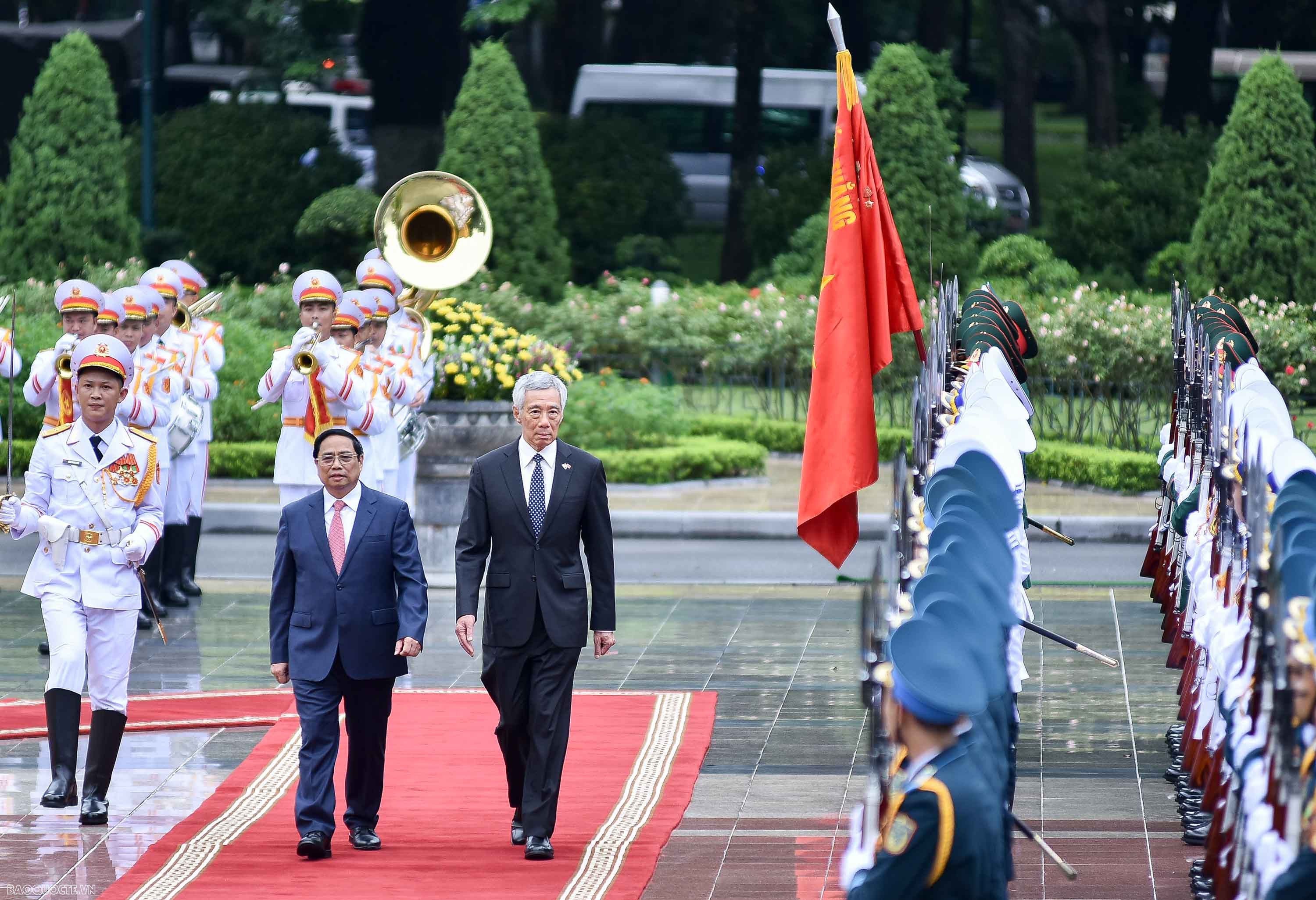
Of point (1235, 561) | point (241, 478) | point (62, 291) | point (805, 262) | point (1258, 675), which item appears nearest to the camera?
point (1258, 675)

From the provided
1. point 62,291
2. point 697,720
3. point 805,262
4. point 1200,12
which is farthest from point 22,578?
point 1200,12

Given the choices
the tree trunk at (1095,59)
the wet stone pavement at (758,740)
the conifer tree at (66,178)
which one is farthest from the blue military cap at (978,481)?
the tree trunk at (1095,59)

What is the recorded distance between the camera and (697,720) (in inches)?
387

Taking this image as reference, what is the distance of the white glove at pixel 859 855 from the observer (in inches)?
175

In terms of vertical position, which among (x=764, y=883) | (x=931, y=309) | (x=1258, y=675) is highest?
(x=931, y=309)

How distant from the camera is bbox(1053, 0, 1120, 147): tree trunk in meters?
35.3

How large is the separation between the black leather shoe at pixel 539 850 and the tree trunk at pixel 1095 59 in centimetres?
2938

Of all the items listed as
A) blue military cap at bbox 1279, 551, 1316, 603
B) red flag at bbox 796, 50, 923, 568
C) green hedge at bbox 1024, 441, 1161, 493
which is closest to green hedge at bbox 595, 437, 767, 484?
green hedge at bbox 1024, 441, 1161, 493

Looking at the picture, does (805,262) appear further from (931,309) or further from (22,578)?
(931,309)

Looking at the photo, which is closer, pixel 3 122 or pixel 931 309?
pixel 931 309

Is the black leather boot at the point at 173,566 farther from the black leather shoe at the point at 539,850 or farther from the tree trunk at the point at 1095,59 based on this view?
the tree trunk at the point at 1095,59

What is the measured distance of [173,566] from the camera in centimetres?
1289

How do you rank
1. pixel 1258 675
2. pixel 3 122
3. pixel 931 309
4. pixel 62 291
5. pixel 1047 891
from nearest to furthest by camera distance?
1. pixel 1258 675
2. pixel 1047 891
3. pixel 931 309
4. pixel 62 291
5. pixel 3 122

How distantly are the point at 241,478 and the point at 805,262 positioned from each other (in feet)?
33.8
